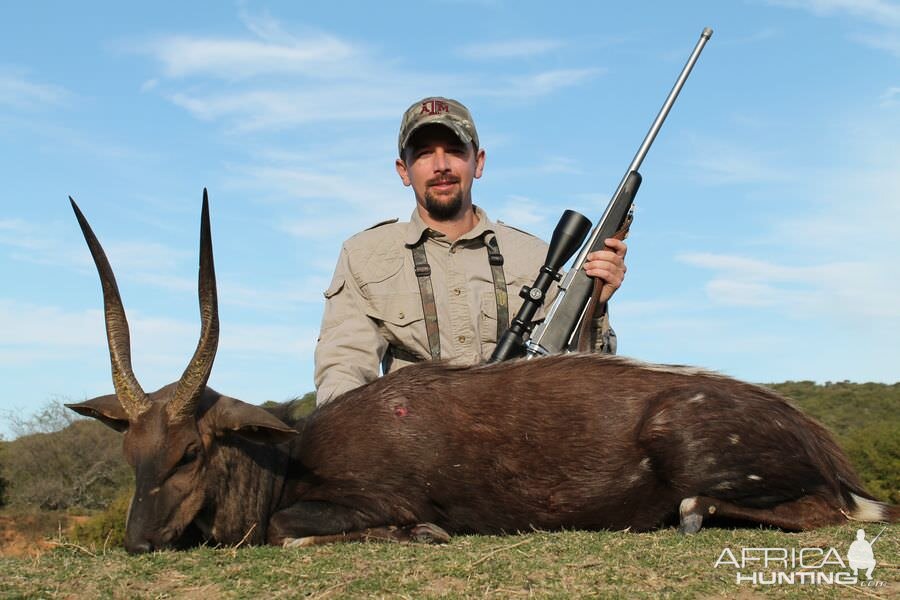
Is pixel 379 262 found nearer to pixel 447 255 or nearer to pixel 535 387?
pixel 447 255

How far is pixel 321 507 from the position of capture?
5.36m

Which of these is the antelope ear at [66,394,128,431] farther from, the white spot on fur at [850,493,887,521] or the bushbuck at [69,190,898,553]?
the white spot on fur at [850,493,887,521]

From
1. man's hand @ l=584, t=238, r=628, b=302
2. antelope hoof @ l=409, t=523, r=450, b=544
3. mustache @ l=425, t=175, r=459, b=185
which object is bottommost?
antelope hoof @ l=409, t=523, r=450, b=544

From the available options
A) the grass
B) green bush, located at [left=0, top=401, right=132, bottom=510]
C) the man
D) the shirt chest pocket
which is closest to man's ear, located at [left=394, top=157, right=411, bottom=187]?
the man

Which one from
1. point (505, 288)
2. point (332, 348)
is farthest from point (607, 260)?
point (332, 348)

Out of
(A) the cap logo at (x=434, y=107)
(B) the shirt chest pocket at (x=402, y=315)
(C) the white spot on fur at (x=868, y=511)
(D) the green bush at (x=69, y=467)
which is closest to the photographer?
(C) the white spot on fur at (x=868, y=511)

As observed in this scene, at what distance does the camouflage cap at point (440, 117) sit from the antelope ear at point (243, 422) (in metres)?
2.77

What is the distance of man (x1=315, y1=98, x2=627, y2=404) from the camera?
693 centimetres

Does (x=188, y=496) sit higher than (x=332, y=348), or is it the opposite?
(x=332, y=348)

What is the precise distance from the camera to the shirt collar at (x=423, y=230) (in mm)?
7391

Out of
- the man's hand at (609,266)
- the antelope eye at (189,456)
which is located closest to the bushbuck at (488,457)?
the antelope eye at (189,456)

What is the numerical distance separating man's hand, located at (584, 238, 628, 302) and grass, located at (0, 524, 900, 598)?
2.12m

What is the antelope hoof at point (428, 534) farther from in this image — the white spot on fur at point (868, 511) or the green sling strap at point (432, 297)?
the white spot on fur at point (868, 511)

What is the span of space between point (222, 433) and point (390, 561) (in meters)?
1.32
